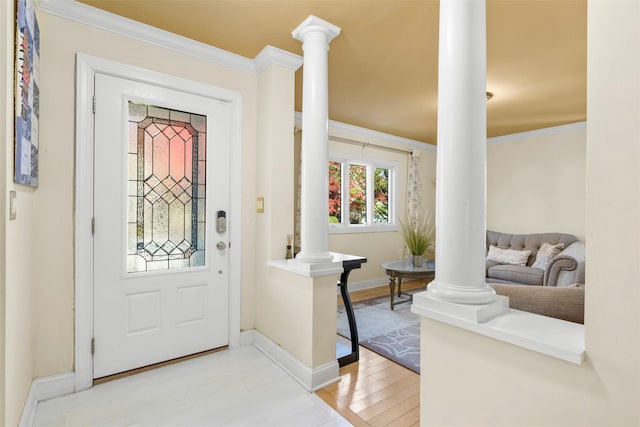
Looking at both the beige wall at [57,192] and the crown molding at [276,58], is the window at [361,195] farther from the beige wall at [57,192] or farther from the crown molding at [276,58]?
the beige wall at [57,192]

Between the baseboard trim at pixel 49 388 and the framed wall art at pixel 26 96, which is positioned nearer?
the framed wall art at pixel 26 96

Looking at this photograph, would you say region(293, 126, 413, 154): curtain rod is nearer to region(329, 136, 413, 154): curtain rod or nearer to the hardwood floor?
region(329, 136, 413, 154): curtain rod

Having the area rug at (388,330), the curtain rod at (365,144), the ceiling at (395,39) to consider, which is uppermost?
the ceiling at (395,39)

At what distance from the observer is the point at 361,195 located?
531 centimetres

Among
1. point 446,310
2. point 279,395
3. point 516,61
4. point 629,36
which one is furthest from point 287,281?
point 516,61

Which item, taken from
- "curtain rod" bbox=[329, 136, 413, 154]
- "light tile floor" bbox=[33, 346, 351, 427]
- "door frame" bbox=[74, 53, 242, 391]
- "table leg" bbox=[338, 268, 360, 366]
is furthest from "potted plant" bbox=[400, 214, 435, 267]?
"door frame" bbox=[74, 53, 242, 391]

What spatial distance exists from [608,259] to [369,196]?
4464 mm

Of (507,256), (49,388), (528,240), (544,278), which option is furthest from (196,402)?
(528,240)

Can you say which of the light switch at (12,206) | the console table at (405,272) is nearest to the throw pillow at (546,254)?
the console table at (405,272)

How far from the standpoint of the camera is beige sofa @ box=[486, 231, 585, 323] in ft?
4.92

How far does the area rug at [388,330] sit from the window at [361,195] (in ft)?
4.42

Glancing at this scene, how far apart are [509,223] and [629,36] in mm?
5184

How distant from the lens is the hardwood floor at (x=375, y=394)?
1908 millimetres

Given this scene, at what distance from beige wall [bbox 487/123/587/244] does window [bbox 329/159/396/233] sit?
6.13 feet
